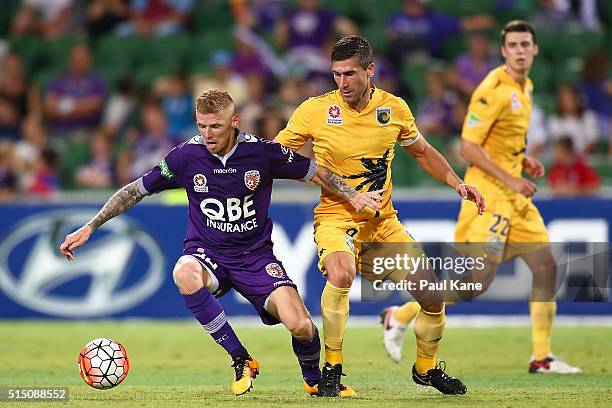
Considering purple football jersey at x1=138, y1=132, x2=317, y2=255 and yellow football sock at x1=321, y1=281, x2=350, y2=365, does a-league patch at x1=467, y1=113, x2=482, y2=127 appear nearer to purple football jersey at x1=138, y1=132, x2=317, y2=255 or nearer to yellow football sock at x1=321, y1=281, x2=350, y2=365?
purple football jersey at x1=138, y1=132, x2=317, y2=255

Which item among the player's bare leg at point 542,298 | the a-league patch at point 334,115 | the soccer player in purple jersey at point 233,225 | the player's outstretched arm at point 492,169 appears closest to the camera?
the soccer player in purple jersey at point 233,225

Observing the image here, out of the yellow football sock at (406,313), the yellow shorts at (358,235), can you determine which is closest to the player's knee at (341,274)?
the yellow shorts at (358,235)

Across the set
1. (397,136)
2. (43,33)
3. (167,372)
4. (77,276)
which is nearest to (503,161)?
(397,136)

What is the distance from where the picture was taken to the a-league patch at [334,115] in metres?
8.13

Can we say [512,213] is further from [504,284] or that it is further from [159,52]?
[159,52]

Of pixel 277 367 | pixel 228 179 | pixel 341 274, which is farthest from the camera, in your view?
pixel 277 367

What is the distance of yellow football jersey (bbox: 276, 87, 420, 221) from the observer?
814 cm

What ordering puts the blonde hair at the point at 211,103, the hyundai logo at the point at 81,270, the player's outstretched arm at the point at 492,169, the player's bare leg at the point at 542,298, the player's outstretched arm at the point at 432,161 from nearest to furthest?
the blonde hair at the point at 211,103 → the player's outstretched arm at the point at 432,161 → the player's outstretched arm at the point at 492,169 → the player's bare leg at the point at 542,298 → the hyundai logo at the point at 81,270

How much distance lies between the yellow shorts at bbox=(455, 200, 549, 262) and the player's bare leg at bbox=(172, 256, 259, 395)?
2713mm

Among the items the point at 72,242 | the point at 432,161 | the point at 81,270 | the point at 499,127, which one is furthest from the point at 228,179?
the point at 81,270

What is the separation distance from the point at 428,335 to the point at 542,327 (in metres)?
2.07

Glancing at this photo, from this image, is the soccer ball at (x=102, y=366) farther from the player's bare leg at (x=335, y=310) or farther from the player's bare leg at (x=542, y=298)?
the player's bare leg at (x=542, y=298)

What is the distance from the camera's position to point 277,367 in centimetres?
1023

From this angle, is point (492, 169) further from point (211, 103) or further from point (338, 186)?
point (211, 103)
